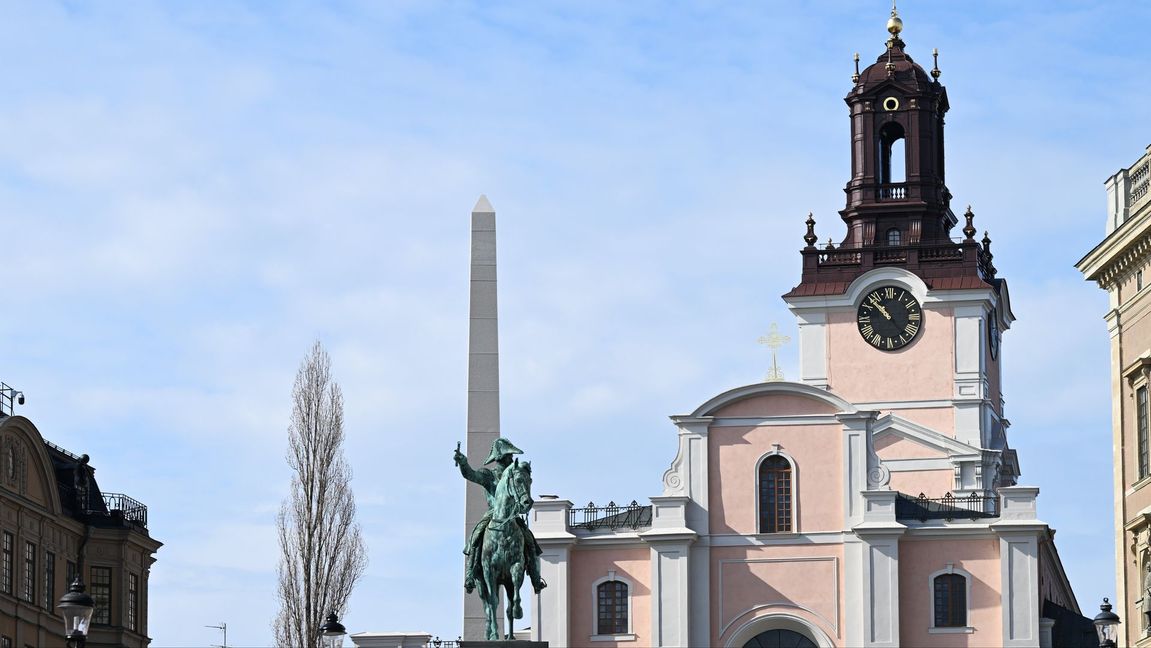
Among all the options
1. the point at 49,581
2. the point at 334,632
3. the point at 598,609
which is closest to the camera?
the point at 334,632

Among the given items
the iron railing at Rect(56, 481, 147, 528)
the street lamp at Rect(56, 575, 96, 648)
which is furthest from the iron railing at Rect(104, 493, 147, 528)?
the street lamp at Rect(56, 575, 96, 648)

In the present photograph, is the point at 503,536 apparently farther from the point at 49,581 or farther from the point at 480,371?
the point at 49,581

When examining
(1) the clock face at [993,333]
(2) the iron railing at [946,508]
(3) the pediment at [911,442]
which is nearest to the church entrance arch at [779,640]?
(2) the iron railing at [946,508]

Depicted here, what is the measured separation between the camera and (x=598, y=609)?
229 feet

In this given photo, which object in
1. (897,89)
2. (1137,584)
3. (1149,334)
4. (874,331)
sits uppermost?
(897,89)

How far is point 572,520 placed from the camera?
2795 inches

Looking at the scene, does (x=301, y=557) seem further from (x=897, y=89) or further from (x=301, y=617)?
(x=897, y=89)

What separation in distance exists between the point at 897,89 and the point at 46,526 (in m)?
29.3

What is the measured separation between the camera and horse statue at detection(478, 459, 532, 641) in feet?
154

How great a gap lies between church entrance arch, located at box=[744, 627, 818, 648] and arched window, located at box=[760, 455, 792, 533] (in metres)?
2.61

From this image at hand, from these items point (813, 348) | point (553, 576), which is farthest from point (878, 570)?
point (813, 348)

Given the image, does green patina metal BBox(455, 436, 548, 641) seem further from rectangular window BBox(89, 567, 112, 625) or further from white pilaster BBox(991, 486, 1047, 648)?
rectangular window BBox(89, 567, 112, 625)

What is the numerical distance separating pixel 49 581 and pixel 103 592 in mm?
3363

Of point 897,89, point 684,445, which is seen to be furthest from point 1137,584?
point 897,89
